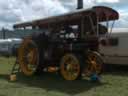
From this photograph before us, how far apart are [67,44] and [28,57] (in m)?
2.23

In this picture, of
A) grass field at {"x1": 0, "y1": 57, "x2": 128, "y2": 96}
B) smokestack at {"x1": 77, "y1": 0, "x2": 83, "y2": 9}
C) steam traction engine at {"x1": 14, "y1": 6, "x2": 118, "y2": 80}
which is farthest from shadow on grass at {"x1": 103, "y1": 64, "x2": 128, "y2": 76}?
smokestack at {"x1": 77, "y1": 0, "x2": 83, "y2": 9}

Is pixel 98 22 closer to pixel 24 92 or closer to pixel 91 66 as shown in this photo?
pixel 91 66

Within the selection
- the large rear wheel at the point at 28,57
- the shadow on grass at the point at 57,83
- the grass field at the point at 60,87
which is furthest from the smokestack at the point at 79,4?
the grass field at the point at 60,87

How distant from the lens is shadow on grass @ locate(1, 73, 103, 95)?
12227 mm

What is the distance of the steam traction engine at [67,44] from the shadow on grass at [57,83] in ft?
1.13

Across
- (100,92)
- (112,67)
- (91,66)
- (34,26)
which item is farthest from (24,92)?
(112,67)

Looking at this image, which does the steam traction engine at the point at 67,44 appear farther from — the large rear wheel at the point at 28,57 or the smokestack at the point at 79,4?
the smokestack at the point at 79,4

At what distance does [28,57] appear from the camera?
1628 cm

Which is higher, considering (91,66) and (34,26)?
(34,26)

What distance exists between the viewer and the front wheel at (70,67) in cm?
1378

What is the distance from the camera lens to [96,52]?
14.2 meters

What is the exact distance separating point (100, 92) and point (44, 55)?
471 centimetres

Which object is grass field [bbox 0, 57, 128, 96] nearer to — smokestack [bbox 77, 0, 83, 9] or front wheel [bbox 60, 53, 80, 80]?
front wheel [bbox 60, 53, 80, 80]

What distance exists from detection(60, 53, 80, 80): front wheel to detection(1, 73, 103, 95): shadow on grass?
260mm
